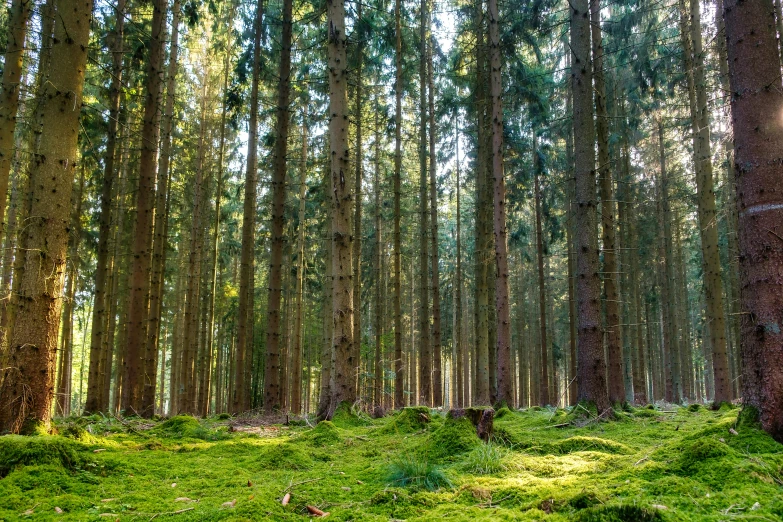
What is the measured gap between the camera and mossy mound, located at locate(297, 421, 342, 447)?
6014mm

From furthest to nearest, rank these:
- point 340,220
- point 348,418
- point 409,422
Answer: point 340,220, point 348,418, point 409,422

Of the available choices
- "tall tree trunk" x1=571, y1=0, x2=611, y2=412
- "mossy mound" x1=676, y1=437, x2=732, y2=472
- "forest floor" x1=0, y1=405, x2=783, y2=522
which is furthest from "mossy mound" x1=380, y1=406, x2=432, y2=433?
"mossy mound" x1=676, y1=437, x2=732, y2=472

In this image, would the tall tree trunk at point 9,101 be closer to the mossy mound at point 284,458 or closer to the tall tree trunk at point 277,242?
the tall tree trunk at point 277,242

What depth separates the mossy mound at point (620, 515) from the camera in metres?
2.34

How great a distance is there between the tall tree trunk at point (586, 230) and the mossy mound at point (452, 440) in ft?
10.9

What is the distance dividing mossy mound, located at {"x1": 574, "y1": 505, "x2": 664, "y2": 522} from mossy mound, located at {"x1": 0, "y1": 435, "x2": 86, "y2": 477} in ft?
13.0

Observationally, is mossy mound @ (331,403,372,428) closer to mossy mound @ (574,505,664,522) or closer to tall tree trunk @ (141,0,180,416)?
tall tree trunk @ (141,0,180,416)

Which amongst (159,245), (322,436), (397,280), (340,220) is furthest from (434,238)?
(322,436)

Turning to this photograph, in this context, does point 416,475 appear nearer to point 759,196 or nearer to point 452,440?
point 452,440

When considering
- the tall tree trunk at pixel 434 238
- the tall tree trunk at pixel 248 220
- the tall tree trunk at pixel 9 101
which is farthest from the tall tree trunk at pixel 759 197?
the tall tree trunk at pixel 434 238

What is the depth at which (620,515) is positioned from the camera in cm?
238

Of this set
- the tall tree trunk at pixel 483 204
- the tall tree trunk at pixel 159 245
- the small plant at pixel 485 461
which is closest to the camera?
the small plant at pixel 485 461

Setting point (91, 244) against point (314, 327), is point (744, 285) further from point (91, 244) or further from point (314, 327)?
point (314, 327)

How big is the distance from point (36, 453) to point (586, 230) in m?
7.47
